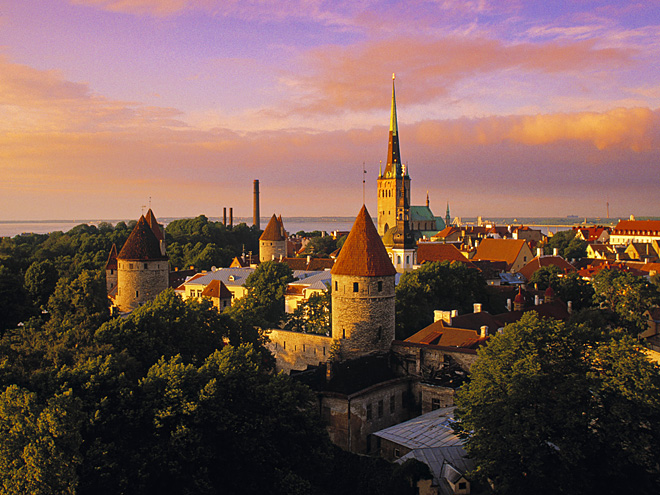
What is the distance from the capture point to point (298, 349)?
112ft

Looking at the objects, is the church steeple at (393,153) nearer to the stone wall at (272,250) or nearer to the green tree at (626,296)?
Answer: the stone wall at (272,250)

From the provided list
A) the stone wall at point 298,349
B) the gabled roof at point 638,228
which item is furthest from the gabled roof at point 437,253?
the gabled roof at point 638,228

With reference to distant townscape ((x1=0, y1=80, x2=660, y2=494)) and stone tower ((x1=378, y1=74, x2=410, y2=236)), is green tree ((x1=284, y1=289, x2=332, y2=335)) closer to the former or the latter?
distant townscape ((x1=0, y1=80, x2=660, y2=494))

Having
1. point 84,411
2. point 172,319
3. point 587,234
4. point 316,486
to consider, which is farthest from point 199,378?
point 587,234

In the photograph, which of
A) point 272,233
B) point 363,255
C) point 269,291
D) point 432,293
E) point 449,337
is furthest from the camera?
point 272,233

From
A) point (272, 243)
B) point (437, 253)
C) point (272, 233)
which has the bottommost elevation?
point (437, 253)

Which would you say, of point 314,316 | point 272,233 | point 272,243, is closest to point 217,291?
point 314,316

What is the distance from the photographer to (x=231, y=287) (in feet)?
195

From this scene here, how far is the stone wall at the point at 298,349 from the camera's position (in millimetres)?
32534

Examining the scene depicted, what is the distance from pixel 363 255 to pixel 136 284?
21663 mm

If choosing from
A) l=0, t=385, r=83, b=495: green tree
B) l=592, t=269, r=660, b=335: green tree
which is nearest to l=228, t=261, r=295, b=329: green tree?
l=592, t=269, r=660, b=335: green tree

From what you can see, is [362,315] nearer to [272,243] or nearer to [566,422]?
[566,422]

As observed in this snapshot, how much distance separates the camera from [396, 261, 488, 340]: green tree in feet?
131

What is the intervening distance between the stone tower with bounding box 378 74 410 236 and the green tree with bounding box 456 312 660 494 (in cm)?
10644
